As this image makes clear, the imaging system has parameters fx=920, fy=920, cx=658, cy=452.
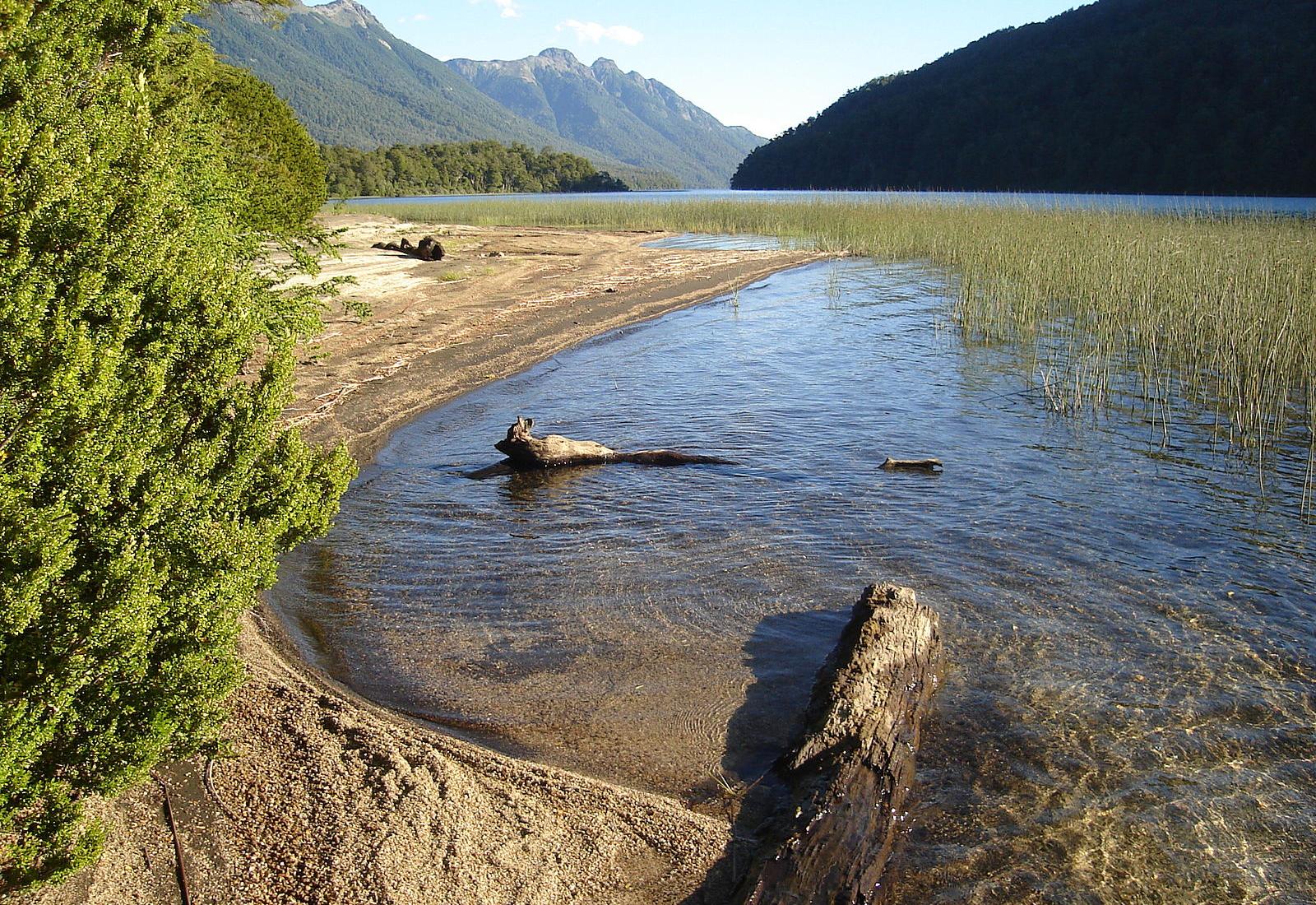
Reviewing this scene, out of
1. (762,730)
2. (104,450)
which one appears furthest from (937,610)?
(104,450)

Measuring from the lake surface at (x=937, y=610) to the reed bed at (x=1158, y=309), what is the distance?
804mm

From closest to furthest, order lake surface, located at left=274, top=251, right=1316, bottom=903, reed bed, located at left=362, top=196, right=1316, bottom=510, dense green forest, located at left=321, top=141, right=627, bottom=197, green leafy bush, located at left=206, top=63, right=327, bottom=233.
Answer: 1. lake surface, located at left=274, top=251, right=1316, bottom=903
2. reed bed, located at left=362, top=196, right=1316, bottom=510
3. green leafy bush, located at left=206, top=63, right=327, bottom=233
4. dense green forest, located at left=321, top=141, right=627, bottom=197

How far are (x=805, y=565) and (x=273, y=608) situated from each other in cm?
363

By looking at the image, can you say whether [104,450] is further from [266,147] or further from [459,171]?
[459,171]

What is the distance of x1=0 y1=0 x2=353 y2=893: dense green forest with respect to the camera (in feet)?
9.61

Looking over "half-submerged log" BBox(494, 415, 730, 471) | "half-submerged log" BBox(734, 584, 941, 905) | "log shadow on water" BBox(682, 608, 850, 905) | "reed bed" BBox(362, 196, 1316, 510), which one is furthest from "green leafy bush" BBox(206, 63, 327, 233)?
"reed bed" BBox(362, 196, 1316, 510)

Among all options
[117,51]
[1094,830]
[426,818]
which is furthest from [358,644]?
[1094,830]

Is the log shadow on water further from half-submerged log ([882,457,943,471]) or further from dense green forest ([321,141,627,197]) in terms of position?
dense green forest ([321,141,627,197])

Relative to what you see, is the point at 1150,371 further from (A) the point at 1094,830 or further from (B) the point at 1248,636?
(A) the point at 1094,830

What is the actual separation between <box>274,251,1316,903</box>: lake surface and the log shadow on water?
24 millimetres

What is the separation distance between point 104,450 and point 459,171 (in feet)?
335

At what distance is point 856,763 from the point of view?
13.0 feet

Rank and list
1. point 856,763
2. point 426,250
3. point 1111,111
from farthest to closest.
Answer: point 1111,111 < point 426,250 < point 856,763

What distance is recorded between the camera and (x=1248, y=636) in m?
5.60
